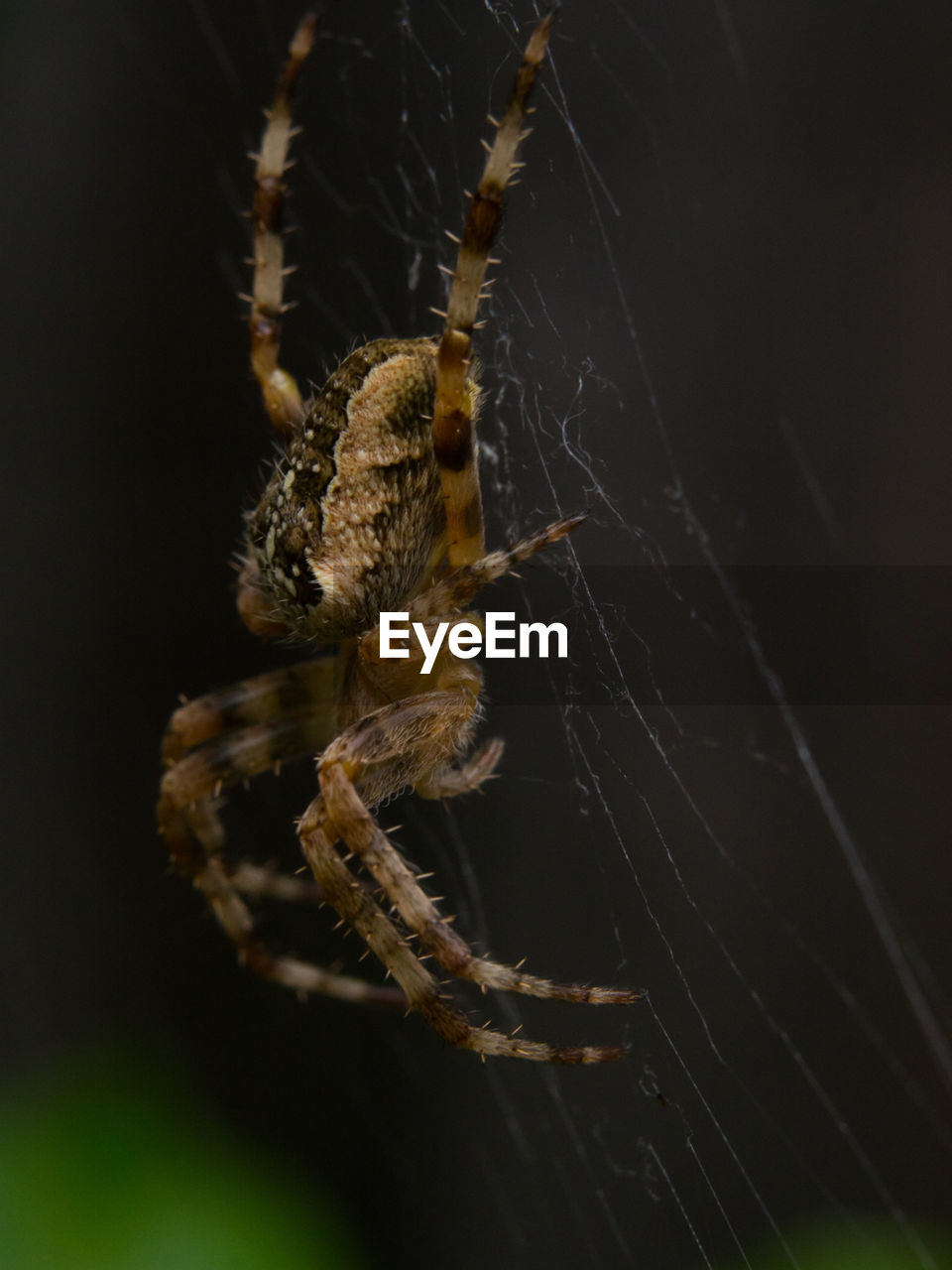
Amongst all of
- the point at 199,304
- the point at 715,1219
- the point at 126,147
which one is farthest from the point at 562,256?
the point at 126,147

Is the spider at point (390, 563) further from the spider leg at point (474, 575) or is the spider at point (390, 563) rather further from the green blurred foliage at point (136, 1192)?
the green blurred foliage at point (136, 1192)

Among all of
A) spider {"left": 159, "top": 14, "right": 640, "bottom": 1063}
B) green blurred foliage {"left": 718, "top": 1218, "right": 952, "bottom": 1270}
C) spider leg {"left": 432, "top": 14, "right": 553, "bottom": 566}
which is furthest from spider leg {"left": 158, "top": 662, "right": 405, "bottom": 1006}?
green blurred foliage {"left": 718, "top": 1218, "right": 952, "bottom": 1270}

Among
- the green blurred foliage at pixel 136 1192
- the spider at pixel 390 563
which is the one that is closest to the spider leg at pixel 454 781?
the spider at pixel 390 563

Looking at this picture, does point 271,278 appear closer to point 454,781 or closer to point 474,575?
point 474,575

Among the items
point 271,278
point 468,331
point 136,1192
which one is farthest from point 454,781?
point 136,1192

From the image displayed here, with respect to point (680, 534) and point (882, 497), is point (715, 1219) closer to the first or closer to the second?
point (680, 534)
